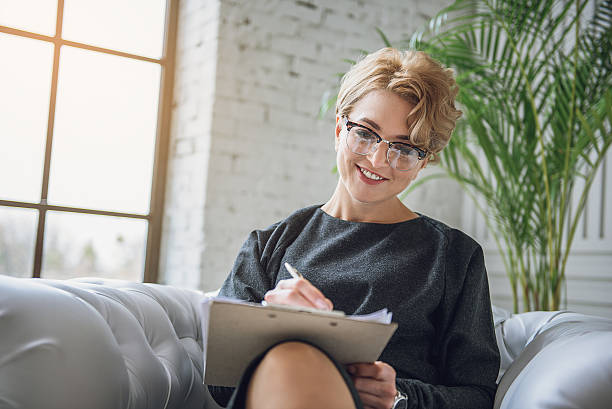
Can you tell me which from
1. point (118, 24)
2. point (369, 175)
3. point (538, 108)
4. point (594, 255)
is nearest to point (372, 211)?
point (369, 175)

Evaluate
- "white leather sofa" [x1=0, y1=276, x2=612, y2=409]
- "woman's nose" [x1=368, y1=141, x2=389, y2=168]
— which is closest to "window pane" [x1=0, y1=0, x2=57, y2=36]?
"white leather sofa" [x1=0, y1=276, x2=612, y2=409]

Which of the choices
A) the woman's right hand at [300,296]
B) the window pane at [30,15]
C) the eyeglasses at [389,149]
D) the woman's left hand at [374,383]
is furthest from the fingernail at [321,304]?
the window pane at [30,15]

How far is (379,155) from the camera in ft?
4.58

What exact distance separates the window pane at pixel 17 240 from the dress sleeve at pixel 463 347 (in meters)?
2.30

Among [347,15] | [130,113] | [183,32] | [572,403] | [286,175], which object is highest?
[347,15]

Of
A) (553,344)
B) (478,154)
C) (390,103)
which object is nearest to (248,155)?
(478,154)

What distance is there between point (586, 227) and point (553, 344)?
2162mm

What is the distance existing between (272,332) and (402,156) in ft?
1.97

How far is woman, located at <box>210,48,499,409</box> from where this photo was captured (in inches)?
51.5

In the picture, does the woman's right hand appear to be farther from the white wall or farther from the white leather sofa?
the white wall

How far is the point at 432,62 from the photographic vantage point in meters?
1.46

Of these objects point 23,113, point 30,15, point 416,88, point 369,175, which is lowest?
point 369,175

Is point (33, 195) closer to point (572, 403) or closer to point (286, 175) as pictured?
point (286, 175)

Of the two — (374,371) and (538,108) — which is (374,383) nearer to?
(374,371)
